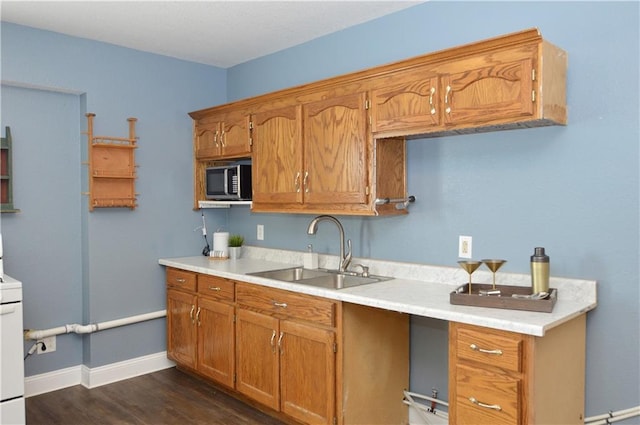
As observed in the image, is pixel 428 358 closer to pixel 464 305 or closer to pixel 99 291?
pixel 464 305

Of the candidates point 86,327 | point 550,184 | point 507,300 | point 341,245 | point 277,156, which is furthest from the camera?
point 86,327

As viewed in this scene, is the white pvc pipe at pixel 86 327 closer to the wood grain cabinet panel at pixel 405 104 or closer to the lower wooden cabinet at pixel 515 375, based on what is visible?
the wood grain cabinet panel at pixel 405 104

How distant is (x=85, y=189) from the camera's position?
376 centimetres

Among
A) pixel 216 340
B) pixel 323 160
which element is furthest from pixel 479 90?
pixel 216 340

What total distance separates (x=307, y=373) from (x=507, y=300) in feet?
3.89

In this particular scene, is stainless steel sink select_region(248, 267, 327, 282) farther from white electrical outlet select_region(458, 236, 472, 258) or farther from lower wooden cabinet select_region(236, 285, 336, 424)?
white electrical outlet select_region(458, 236, 472, 258)

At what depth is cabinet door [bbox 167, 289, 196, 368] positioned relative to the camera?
3.75 meters

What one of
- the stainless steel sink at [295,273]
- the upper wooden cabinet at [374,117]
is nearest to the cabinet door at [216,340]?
the stainless steel sink at [295,273]

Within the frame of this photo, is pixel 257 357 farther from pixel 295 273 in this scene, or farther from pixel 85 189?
pixel 85 189

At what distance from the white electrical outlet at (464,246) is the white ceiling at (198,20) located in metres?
1.38

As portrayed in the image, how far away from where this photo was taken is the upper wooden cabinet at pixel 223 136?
3715mm

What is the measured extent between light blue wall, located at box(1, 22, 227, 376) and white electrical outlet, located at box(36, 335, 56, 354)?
4cm

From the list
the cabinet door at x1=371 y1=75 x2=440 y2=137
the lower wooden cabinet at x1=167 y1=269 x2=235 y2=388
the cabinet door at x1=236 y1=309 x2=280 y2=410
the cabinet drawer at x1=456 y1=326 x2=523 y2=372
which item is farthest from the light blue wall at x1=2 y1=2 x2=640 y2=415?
→ the cabinet door at x1=236 y1=309 x2=280 y2=410

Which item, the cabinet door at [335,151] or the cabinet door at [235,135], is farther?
the cabinet door at [235,135]
